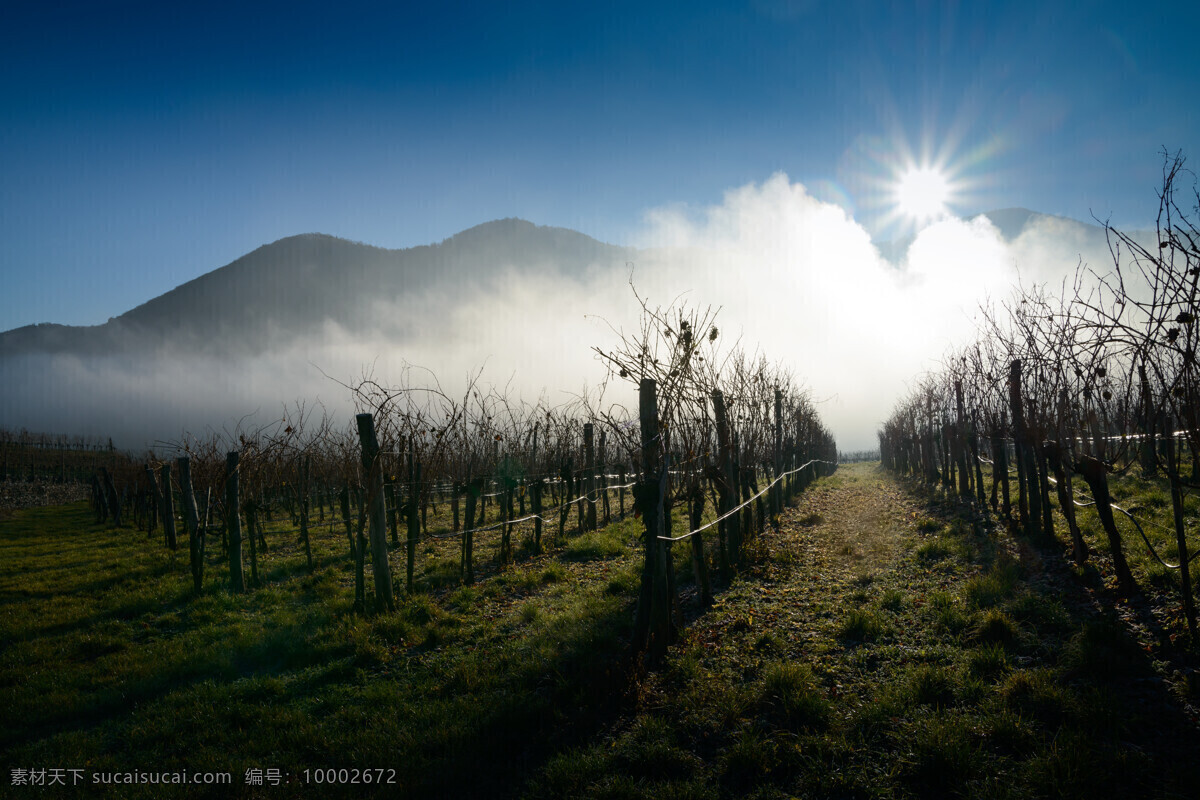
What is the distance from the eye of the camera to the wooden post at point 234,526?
30.5 ft

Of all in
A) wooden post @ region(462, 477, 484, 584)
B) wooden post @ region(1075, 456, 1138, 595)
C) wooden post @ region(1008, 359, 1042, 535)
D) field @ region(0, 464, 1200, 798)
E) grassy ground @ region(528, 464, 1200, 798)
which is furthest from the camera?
wooden post @ region(462, 477, 484, 584)

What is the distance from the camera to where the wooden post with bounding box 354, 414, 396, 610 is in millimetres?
7422

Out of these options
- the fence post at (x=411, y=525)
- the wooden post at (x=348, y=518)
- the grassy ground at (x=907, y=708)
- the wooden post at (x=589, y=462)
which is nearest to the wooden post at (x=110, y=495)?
the wooden post at (x=348, y=518)

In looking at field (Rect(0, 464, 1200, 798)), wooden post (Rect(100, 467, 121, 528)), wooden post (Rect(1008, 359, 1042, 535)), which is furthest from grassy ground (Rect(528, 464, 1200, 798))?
wooden post (Rect(100, 467, 121, 528))

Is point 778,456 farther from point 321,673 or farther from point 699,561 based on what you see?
point 321,673

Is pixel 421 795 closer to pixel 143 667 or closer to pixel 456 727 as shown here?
pixel 456 727

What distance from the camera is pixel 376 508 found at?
7555 millimetres

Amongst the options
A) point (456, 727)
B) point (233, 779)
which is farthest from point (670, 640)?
point (233, 779)

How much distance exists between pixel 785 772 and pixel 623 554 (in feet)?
21.7

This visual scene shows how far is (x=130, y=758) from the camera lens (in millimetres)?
4211

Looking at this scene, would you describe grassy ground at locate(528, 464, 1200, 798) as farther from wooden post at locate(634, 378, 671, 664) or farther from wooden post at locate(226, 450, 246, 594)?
wooden post at locate(226, 450, 246, 594)

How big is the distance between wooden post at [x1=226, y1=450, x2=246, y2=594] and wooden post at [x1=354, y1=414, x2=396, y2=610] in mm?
3545

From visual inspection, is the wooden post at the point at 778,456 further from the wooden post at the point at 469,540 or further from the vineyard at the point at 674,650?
the wooden post at the point at 469,540

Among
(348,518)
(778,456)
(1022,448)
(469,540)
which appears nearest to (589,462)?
(778,456)
